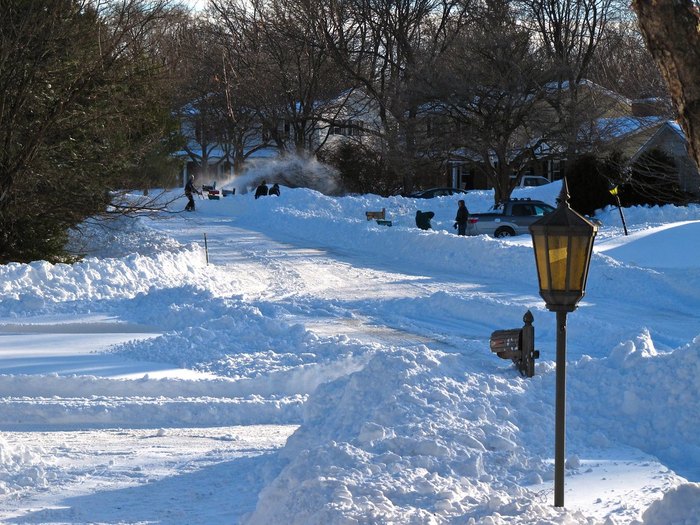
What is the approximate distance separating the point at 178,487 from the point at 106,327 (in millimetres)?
9461

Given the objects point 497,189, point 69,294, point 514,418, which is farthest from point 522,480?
point 497,189

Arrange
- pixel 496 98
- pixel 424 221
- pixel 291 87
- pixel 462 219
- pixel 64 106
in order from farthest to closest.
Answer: pixel 291 87 → pixel 496 98 → pixel 424 221 → pixel 462 219 → pixel 64 106

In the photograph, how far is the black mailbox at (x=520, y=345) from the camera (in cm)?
1075

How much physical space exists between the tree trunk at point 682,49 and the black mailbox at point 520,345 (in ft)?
16.8

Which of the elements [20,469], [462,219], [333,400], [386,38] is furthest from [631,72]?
[20,469]

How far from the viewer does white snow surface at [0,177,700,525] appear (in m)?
7.64

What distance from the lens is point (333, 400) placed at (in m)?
9.93

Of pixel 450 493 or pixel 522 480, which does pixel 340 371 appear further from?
pixel 450 493

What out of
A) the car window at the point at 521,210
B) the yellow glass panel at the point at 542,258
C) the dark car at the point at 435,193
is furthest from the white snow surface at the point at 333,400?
the dark car at the point at 435,193

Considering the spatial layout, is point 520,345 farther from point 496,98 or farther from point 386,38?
point 386,38

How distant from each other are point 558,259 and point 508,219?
2902 cm

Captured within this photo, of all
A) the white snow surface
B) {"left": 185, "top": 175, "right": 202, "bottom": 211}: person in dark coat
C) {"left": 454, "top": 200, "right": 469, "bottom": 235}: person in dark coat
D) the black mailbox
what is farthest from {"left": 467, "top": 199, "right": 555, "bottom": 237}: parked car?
the black mailbox

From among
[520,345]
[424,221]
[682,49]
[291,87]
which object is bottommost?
[520,345]

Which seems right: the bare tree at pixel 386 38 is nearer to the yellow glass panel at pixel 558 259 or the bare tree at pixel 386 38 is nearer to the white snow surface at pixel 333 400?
the white snow surface at pixel 333 400
